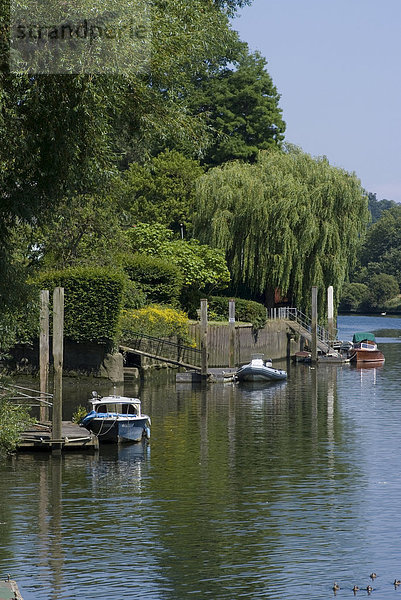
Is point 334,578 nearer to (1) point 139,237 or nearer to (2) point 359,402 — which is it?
(2) point 359,402

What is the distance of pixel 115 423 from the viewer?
3088 centimetres

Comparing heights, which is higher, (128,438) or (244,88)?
(244,88)

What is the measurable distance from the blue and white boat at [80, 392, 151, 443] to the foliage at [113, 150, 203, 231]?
36.8m

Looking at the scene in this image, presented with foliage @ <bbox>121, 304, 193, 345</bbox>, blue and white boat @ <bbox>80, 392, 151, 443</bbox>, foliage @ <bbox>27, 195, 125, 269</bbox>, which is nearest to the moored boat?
foliage @ <bbox>121, 304, 193, 345</bbox>

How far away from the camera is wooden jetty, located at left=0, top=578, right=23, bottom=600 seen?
14427 mm

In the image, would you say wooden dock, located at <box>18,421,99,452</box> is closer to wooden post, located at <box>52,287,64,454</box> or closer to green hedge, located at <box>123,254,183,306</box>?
wooden post, located at <box>52,287,64,454</box>

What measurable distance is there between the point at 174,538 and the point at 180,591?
3.27 metres

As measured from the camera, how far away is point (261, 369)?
51156 mm

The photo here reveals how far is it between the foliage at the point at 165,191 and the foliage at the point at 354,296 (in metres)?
90.7

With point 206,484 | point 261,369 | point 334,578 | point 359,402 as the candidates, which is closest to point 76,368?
point 261,369

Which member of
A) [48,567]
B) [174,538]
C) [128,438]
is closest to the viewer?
[48,567]

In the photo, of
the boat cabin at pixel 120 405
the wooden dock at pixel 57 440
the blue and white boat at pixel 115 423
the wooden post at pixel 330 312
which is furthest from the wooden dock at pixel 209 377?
the wooden dock at pixel 57 440

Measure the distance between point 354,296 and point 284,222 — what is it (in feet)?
323

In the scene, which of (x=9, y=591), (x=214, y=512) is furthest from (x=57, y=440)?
(x=9, y=591)
